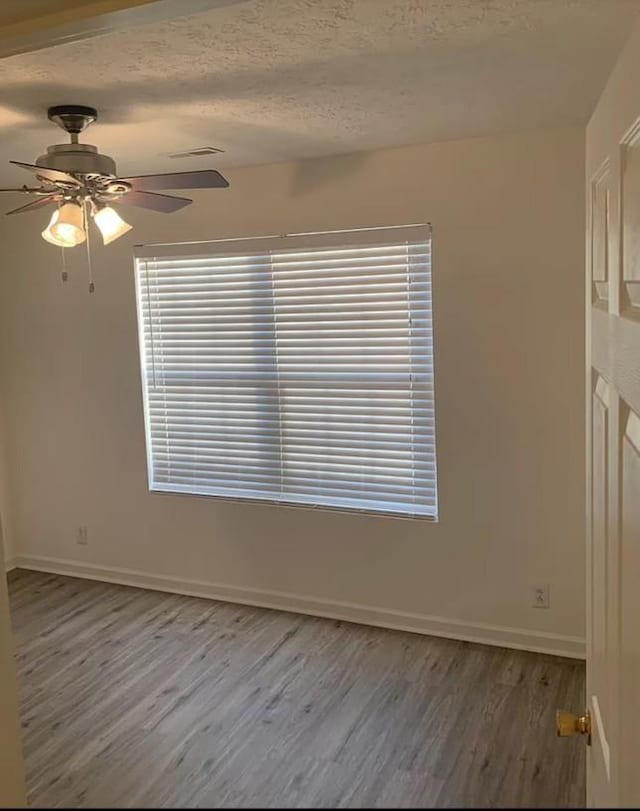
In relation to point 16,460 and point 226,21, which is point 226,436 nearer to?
point 16,460

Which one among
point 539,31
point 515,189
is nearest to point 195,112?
point 539,31

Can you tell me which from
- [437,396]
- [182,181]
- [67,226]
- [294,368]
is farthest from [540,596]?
[67,226]

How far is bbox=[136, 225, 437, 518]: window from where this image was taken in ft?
12.2

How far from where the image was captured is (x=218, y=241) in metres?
4.04

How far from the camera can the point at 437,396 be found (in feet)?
12.0

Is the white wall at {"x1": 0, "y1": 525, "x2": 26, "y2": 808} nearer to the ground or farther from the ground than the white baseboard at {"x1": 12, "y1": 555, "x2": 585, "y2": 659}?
farther from the ground

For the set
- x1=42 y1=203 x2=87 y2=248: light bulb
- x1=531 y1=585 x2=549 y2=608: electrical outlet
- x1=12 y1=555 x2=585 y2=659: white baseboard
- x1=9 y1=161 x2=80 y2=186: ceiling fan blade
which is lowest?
x1=12 y1=555 x2=585 y2=659: white baseboard

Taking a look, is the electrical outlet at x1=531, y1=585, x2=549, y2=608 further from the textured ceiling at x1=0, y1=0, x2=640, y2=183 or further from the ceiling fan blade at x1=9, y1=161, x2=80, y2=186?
the ceiling fan blade at x1=9, y1=161, x2=80, y2=186

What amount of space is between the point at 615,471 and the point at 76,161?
2.09 m

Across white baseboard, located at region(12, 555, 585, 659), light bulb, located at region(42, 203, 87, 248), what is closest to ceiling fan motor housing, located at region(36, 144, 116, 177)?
light bulb, located at region(42, 203, 87, 248)

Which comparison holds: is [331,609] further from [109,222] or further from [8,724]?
[8,724]

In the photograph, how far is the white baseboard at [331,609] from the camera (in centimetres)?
360

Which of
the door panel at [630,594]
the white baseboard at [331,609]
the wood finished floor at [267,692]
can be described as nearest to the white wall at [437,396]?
the white baseboard at [331,609]

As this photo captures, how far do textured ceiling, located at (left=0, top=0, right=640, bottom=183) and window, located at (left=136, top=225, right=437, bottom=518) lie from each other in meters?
0.73
